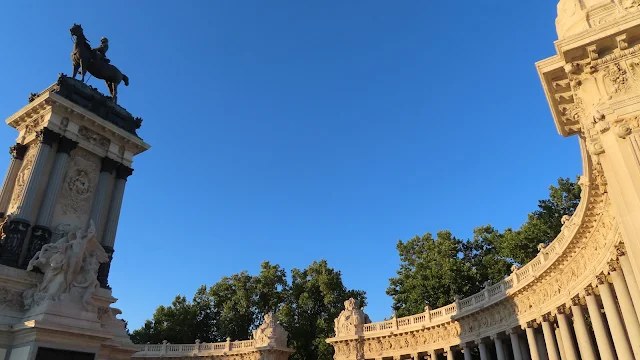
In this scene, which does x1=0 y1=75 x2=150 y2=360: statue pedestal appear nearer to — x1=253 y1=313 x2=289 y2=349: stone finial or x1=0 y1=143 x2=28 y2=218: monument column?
x1=0 y1=143 x2=28 y2=218: monument column

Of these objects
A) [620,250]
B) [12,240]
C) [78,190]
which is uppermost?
[78,190]

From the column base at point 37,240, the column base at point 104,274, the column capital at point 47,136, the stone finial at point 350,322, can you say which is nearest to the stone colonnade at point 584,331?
the stone finial at point 350,322

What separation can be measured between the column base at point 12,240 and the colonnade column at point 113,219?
324cm

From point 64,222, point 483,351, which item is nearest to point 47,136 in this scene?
point 64,222

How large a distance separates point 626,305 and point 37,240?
23.3m

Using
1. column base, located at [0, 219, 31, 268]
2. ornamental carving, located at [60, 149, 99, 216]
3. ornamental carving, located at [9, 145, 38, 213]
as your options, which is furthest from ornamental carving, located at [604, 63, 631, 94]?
ornamental carving, located at [9, 145, 38, 213]

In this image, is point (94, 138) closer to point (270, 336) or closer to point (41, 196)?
point (41, 196)

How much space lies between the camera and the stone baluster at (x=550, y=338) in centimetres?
2505

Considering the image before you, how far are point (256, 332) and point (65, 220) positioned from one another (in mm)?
26274

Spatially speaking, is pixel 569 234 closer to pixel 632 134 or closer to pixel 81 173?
pixel 632 134

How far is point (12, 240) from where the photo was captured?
16141 millimetres

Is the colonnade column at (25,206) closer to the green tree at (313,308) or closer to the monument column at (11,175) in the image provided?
the monument column at (11,175)

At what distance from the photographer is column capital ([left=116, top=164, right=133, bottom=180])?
20920 millimetres

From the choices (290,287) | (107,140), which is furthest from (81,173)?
(290,287)
